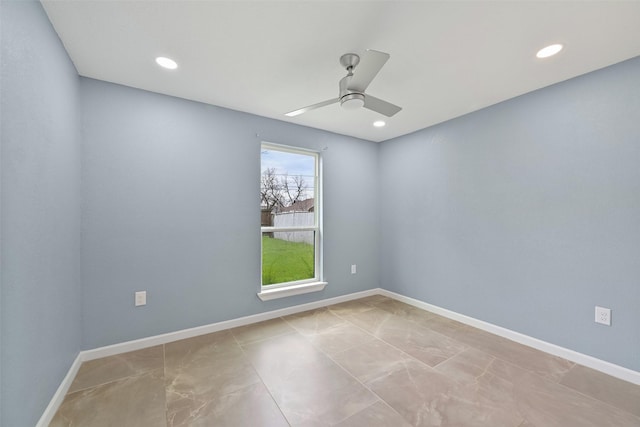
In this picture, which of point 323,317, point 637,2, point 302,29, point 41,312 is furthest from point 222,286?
point 637,2

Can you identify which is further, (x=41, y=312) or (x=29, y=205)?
(x=41, y=312)

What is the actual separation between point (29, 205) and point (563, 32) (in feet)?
10.8

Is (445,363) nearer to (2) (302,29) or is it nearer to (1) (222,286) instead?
(1) (222,286)

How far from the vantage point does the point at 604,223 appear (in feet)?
6.74

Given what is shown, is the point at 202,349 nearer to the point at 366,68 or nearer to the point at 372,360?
the point at 372,360

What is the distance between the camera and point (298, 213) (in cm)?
349

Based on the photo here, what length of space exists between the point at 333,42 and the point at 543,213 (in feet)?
7.78

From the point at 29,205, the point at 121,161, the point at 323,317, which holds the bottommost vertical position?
the point at 323,317

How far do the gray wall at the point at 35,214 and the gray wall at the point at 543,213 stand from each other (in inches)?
140

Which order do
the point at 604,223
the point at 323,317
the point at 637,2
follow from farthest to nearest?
the point at 323,317
the point at 604,223
the point at 637,2

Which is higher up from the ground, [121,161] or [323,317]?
[121,161]

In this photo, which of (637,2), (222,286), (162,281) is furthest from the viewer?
(222,286)

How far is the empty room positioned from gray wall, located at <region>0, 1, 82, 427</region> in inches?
0.7

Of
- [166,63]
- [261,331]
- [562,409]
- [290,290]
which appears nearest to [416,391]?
[562,409]
